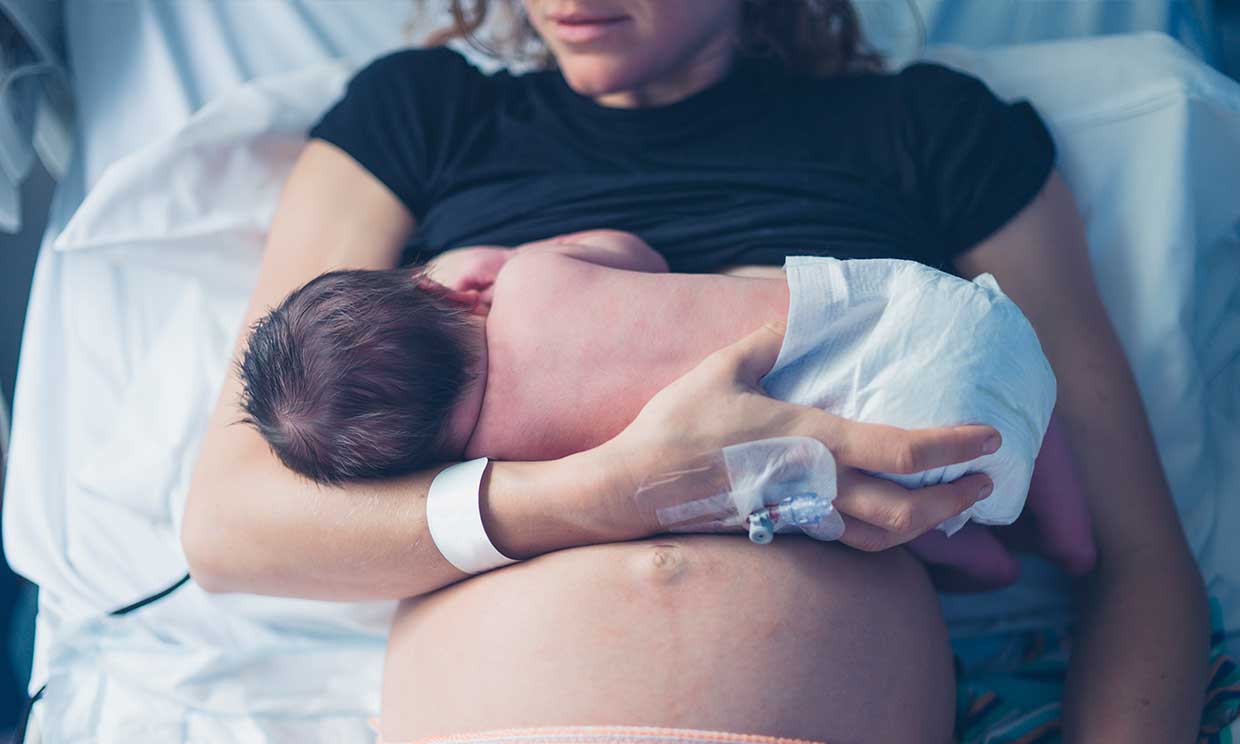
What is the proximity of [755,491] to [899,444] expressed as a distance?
0.13 meters

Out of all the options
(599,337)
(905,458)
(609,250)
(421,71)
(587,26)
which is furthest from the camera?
(421,71)

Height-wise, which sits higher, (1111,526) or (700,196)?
(700,196)

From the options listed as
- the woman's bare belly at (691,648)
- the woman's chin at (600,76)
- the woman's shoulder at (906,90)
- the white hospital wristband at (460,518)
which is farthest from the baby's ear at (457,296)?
the woman's shoulder at (906,90)

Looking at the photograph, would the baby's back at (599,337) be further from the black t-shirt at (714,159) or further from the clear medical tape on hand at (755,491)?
the black t-shirt at (714,159)

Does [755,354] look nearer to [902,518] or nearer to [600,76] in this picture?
[902,518]

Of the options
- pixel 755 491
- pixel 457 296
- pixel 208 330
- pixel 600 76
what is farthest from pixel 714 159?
pixel 208 330

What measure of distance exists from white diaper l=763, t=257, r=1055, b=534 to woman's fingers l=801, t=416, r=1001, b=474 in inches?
0.7

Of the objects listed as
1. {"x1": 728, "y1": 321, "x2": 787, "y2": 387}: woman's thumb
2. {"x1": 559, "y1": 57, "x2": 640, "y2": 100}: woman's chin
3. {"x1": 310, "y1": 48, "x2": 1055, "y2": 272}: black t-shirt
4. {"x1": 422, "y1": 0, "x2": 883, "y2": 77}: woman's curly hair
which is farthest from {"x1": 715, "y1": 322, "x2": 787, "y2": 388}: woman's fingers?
{"x1": 422, "y1": 0, "x2": 883, "y2": 77}: woman's curly hair

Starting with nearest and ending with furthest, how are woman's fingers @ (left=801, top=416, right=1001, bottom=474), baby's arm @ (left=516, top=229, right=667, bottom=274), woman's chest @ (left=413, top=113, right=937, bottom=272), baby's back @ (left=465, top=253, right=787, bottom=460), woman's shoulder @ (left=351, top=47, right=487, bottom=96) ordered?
woman's fingers @ (left=801, top=416, right=1001, bottom=474), baby's back @ (left=465, top=253, right=787, bottom=460), baby's arm @ (left=516, top=229, right=667, bottom=274), woman's chest @ (left=413, top=113, right=937, bottom=272), woman's shoulder @ (left=351, top=47, right=487, bottom=96)

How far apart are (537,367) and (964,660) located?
0.66 metres

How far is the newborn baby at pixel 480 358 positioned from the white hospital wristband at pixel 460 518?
4 centimetres

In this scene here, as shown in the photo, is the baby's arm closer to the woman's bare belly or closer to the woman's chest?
the woman's chest

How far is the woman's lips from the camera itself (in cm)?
118

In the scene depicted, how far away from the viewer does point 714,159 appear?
48.6 inches
